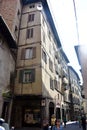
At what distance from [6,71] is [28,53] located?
427cm

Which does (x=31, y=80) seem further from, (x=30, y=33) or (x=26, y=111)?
(x=30, y=33)

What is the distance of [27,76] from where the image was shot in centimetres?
1853

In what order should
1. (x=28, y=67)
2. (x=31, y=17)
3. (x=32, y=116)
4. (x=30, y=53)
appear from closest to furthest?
1. (x=32, y=116)
2. (x=28, y=67)
3. (x=30, y=53)
4. (x=31, y=17)

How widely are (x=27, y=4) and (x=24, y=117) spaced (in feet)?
51.3

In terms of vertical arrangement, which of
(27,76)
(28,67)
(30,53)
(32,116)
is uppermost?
(30,53)

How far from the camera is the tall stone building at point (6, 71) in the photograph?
15.3m

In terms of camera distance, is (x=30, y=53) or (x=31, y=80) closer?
(x=31, y=80)

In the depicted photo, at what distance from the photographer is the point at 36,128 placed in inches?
673

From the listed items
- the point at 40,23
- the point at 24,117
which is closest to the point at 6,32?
the point at 40,23

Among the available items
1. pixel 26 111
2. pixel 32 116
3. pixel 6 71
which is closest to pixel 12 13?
pixel 6 71

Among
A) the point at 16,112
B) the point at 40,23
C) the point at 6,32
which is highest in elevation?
the point at 40,23

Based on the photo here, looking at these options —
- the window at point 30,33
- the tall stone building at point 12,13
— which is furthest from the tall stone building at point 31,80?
the tall stone building at point 12,13

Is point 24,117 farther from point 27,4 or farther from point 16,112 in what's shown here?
point 27,4

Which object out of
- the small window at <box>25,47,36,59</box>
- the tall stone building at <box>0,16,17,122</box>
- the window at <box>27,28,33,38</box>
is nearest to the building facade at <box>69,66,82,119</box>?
the small window at <box>25,47,36,59</box>
